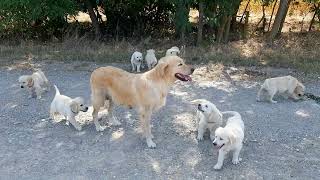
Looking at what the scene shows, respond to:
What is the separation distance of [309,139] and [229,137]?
1.63m

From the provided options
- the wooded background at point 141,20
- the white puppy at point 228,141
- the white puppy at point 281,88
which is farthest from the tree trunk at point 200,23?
the white puppy at point 228,141

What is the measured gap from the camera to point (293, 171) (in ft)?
17.9

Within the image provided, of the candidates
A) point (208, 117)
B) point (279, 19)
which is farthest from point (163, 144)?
point (279, 19)

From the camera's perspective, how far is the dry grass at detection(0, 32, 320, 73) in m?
10.6

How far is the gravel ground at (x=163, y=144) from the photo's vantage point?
216 inches

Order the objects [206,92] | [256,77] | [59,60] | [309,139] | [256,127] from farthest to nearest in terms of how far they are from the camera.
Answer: [59,60], [256,77], [206,92], [256,127], [309,139]

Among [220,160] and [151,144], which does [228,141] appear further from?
[151,144]

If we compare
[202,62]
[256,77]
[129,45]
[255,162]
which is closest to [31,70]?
[129,45]

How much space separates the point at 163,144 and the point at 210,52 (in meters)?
5.58

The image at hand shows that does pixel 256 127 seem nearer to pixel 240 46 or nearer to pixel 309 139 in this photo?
pixel 309 139

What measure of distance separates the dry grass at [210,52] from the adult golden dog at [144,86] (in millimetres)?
4577

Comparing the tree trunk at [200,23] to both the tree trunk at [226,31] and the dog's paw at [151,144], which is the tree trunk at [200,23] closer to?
the tree trunk at [226,31]

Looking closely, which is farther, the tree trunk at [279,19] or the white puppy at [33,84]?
the tree trunk at [279,19]

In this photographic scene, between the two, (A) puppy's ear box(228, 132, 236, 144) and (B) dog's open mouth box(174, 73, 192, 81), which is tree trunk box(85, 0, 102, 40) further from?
(A) puppy's ear box(228, 132, 236, 144)
